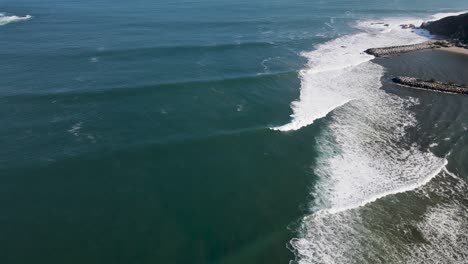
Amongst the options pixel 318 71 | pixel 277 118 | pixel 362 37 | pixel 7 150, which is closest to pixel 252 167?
pixel 277 118

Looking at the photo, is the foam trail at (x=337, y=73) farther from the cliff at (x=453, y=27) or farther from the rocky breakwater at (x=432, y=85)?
the cliff at (x=453, y=27)

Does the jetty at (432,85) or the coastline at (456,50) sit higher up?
the coastline at (456,50)

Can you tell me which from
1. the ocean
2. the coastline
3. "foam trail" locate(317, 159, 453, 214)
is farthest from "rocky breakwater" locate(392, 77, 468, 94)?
"foam trail" locate(317, 159, 453, 214)

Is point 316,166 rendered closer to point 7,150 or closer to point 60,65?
point 7,150

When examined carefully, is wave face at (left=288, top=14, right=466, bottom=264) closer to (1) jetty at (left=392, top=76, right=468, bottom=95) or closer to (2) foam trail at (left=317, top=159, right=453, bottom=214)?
(2) foam trail at (left=317, top=159, right=453, bottom=214)

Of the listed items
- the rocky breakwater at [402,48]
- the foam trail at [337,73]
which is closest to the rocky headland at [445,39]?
the rocky breakwater at [402,48]

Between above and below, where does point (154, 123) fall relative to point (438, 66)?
below
